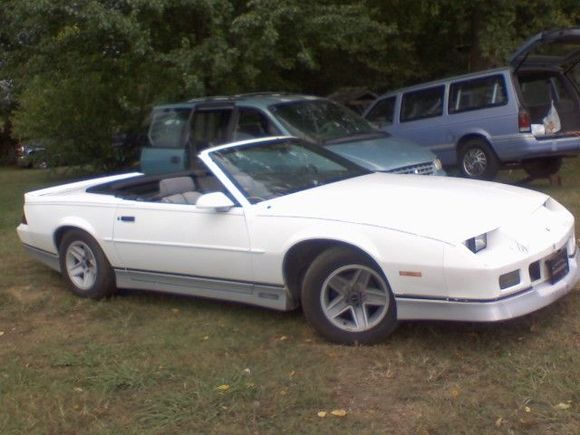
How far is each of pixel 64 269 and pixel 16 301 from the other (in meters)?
0.47

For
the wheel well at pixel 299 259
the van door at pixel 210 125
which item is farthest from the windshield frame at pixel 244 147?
the van door at pixel 210 125

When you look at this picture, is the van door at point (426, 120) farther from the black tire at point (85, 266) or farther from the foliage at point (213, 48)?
the black tire at point (85, 266)

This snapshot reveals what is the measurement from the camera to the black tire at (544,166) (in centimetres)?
1277

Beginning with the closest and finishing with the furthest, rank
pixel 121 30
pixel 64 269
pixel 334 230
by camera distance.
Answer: pixel 334 230 < pixel 64 269 < pixel 121 30

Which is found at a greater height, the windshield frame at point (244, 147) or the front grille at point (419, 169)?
the windshield frame at point (244, 147)

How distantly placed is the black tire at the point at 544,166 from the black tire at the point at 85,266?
23.8ft

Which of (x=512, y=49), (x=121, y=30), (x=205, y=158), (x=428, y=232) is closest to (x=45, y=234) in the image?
(x=205, y=158)

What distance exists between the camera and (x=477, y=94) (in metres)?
13.0

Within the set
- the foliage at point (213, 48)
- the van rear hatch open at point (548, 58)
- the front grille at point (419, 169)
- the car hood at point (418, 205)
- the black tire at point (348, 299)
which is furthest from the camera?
the foliage at point (213, 48)

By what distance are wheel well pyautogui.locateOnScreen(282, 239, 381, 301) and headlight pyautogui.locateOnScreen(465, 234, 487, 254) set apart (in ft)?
2.62

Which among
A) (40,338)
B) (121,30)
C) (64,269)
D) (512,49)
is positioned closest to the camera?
(40,338)

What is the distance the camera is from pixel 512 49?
14711mm

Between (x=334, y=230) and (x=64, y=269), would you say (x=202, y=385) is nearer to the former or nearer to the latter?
(x=334, y=230)

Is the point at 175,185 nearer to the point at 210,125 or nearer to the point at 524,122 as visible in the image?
the point at 210,125
